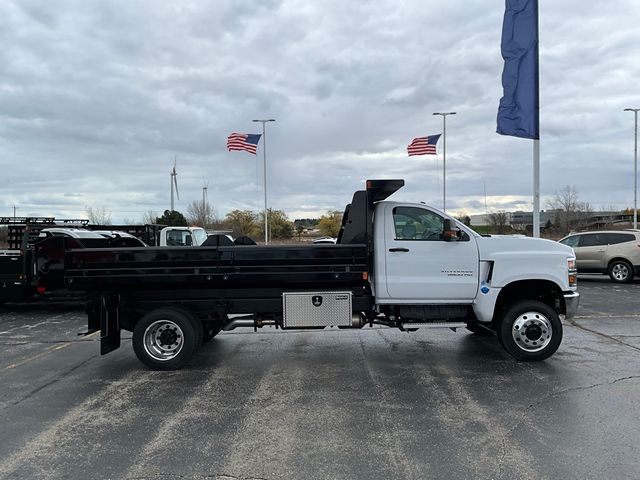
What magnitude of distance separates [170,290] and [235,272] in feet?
3.24

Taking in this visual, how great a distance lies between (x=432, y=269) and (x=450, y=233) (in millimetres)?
539

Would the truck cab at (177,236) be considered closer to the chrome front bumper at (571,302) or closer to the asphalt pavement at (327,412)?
the asphalt pavement at (327,412)

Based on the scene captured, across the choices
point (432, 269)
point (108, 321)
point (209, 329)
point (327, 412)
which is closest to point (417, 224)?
point (432, 269)

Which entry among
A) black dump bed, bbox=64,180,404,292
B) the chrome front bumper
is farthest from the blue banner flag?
black dump bed, bbox=64,180,404,292

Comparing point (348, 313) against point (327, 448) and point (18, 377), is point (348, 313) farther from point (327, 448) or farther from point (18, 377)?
point (18, 377)

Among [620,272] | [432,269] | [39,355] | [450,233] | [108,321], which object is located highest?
[450,233]

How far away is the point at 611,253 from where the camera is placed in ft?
54.3

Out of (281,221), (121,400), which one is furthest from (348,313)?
(281,221)

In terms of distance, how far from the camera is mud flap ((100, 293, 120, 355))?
6797 millimetres

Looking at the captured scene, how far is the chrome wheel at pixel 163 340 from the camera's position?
672 centimetres

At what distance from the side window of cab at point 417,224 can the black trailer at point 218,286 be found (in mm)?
375

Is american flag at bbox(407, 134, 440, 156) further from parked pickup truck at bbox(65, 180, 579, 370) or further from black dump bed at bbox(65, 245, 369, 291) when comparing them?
black dump bed at bbox(65, 245, 369, 291)

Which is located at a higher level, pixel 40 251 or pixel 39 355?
pixel 40 251

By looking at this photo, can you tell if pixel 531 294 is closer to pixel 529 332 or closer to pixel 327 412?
pixel 529 332
